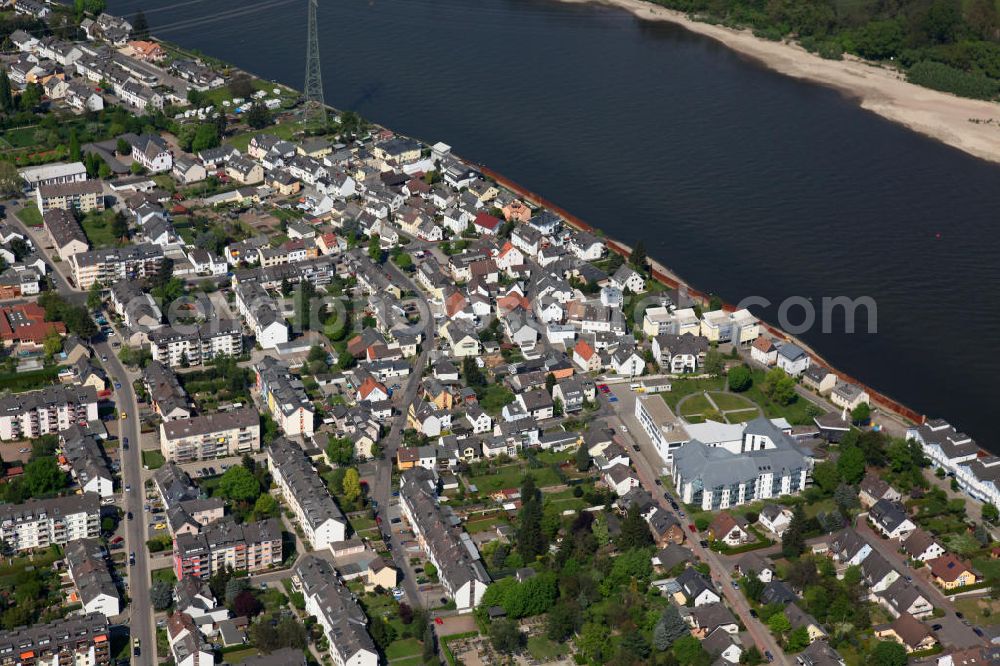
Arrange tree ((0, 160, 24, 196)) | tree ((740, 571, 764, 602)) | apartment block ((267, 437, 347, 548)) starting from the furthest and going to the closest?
1. tree ((0, 160, 24, 196))
2. apartment block ((267, 437, 347, 548))
3. tree ((740, 571, 764, 602))

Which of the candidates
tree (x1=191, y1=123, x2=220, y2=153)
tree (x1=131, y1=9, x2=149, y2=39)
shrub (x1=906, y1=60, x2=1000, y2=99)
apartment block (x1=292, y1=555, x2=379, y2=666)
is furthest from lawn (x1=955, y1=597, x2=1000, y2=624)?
tree (x1=131, y1=9, x2=149, y2=39)

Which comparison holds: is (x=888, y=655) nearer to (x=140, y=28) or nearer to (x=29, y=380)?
(x=29, y=380)

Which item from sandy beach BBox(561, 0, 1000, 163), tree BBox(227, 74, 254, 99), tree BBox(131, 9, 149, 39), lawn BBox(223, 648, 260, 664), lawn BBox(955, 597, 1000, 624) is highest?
sandy beach BBox(561, 0, 1000, 163)

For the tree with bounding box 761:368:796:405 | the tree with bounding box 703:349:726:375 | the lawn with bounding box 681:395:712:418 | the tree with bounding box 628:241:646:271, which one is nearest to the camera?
the lawn with bounding box 681:395:712:418

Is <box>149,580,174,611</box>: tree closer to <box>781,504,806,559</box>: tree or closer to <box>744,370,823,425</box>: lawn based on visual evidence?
<box>781,504,806,559</box>: tree

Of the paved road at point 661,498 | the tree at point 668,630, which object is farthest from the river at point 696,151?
the tree at point 668,630

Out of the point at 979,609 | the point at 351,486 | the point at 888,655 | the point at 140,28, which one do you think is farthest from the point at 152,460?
the point at 140,28

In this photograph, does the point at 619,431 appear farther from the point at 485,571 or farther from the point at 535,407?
the point at 485,571
